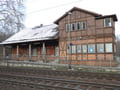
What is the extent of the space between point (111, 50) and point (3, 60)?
1858 centimetres

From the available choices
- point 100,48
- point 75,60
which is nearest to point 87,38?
point 100,48

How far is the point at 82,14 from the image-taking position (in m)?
20.6

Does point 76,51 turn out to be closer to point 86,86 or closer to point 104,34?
point 104,34

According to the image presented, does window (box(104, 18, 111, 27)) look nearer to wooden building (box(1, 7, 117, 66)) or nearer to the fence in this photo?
wooden building (box(1, 7, 117, 66))

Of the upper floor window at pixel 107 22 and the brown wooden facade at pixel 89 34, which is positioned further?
the upper floor window at pixel 107 22

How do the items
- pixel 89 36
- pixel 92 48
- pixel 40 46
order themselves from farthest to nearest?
pixel 40 46 < pixel 89 36 < pixel 92 48

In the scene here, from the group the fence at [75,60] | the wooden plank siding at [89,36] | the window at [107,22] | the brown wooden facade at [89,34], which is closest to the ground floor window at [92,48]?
the brown wooden facade at [89,34]

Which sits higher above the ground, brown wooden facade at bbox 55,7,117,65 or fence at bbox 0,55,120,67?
brown wooden facade at bbox 55,7,117,65

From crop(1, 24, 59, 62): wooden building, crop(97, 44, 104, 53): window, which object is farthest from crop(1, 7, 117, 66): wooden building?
crop(1, 24, 59, 62): wooden building

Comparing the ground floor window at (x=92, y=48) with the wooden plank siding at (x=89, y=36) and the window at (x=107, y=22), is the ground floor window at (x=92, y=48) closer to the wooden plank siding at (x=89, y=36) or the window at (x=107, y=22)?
the wooden plank siding at (x=89, y=36)

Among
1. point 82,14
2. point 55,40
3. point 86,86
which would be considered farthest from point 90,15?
point 86,86

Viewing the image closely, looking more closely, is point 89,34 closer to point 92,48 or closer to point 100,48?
point 92,48

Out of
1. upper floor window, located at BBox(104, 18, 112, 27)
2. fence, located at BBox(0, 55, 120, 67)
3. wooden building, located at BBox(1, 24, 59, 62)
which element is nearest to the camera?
fence, located at BBox(0, 55, 120, 67)

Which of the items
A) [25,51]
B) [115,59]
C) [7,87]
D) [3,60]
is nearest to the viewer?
[7,87]
